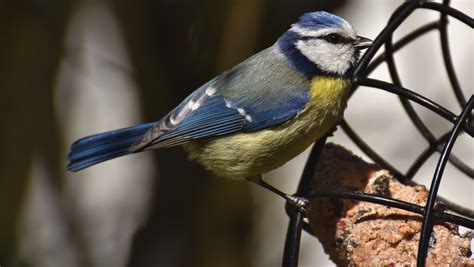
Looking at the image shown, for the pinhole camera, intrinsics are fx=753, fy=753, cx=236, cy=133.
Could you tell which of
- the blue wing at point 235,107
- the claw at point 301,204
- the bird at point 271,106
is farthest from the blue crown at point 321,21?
the claw at point 301,204

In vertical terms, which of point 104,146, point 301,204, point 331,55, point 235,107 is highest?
point 331,55

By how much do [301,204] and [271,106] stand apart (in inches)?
14.1

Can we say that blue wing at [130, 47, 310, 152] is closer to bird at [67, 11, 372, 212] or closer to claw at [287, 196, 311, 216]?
bird at [67, 11, 372, 212]

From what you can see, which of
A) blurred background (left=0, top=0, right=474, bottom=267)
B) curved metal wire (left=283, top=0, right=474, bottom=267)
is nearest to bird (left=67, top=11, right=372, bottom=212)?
curved metal wire (left=283, top=0, right=474, bottom=267)

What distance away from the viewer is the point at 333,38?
1981 millimetres

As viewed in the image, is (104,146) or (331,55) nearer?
(331,55)

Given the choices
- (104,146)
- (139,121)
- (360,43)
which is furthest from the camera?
(139,121)

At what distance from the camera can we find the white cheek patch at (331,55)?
77.7 inches

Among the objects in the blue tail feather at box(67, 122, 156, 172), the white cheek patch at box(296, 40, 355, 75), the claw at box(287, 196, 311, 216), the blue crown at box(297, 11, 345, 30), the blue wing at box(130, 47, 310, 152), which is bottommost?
the claw at box(287, 196, 311, 216)

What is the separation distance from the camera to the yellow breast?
1.95 meters

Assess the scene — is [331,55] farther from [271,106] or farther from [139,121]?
[139,121]

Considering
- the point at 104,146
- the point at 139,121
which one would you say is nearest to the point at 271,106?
the point at 104,146

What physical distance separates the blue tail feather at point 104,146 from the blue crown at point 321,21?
0.56m

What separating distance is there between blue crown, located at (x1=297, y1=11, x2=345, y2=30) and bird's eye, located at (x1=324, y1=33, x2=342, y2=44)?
0.03m
